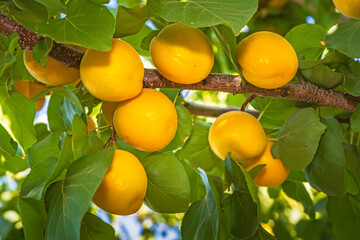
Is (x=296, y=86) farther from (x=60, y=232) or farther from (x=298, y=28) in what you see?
(x=60, y=232)

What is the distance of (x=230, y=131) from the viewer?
2.61 ft

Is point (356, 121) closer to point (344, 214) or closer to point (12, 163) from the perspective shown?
point (344, 214)

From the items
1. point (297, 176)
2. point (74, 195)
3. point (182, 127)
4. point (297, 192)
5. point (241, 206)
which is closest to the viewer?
point (74, 195)

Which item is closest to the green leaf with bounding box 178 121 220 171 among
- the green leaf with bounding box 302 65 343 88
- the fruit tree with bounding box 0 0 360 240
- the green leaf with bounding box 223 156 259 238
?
the fruit tree with bounding box 0 0 360 240

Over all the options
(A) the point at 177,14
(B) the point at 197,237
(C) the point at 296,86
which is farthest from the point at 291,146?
(A) the point at 177,14

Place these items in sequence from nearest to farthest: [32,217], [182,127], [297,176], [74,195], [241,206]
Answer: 1. [74,195]
2. [32,217]
3. [241,206]
4. [182,127]
5. [297,176]

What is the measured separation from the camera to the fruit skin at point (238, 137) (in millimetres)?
791

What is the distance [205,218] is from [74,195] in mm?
305

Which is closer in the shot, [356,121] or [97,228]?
[97,228]

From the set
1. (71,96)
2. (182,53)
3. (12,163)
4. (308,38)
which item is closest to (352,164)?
(308,38)

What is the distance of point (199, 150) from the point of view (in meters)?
0.91

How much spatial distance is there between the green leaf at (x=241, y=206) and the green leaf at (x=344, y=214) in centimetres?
39

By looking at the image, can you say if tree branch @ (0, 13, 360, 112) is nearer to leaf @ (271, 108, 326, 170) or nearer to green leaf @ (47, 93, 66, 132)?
leaf @ (271, 108, 326, 170)

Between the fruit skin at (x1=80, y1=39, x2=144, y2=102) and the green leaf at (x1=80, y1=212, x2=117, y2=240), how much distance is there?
0.62 ft
